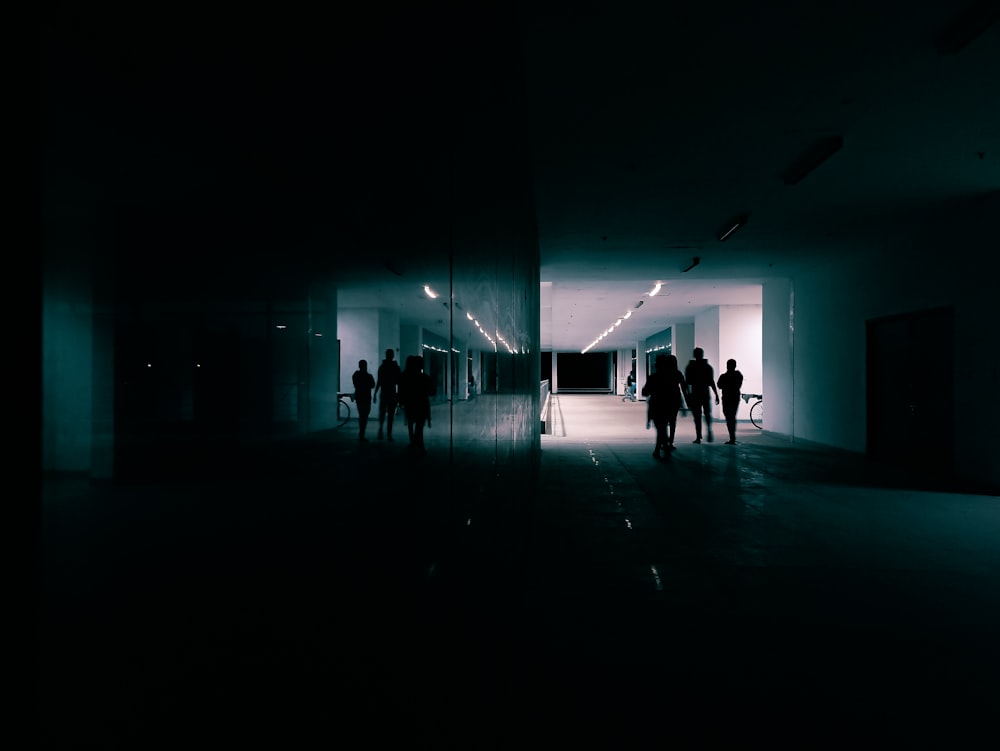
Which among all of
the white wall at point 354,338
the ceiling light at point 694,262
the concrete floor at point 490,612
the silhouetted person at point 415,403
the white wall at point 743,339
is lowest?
the concrete floor at point 490,612

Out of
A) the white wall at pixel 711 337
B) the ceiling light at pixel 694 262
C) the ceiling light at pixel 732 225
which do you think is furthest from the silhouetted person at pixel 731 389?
the white wall at pixel 711 337

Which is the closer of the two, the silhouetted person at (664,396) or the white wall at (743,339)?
the silhouetted person at (664,396)

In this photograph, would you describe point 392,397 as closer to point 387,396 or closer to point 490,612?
point 387,396

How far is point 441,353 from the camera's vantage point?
177 centimetres

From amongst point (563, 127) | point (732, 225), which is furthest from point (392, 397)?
point (732, 225)

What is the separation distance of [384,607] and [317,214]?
0.69m

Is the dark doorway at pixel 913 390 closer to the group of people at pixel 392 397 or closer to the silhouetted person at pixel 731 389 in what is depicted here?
the silhouetted person at pixel 731 389

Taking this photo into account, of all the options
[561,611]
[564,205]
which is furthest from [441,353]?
[564,205]

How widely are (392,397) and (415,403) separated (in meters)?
0.12

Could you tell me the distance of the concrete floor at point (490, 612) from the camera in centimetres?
52

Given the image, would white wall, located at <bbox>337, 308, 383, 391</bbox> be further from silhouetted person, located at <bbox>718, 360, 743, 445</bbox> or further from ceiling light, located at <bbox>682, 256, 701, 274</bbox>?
silhouetted person, located at <bbox>718, 360, 743, 445</bbox>

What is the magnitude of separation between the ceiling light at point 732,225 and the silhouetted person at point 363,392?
7359 millimetres

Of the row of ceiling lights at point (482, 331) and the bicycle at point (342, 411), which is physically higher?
the row of ceiling lights at point (482, 331)

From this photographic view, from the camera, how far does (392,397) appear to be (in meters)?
1.14
